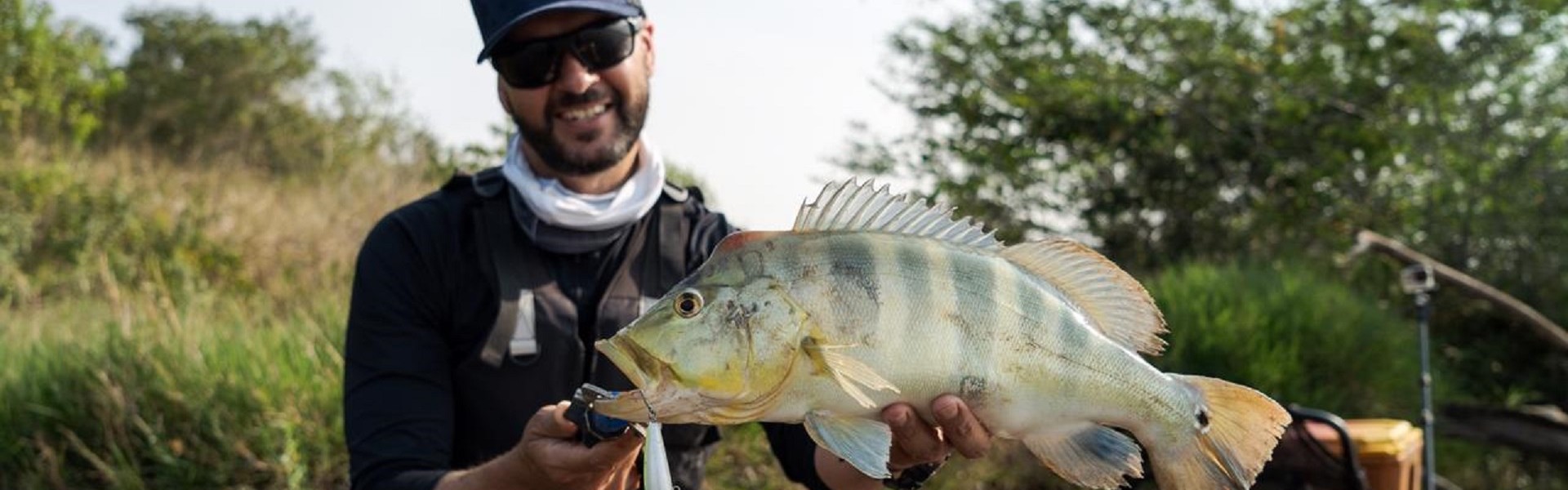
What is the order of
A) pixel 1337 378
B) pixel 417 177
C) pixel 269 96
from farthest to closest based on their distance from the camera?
pixel 269 96, pixel 417 177, pixel 1337 378

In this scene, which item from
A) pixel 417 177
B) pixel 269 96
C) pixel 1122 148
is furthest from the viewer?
pixel 269 96

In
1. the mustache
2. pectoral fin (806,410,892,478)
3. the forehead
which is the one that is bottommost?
pectoral fin (806,410,892,478)

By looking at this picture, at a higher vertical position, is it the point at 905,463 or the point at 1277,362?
the point at 905,463

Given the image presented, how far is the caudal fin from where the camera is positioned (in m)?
2.28

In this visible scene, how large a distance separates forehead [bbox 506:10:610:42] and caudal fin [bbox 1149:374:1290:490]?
1.63m

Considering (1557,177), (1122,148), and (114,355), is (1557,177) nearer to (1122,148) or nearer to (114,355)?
(1122,148)

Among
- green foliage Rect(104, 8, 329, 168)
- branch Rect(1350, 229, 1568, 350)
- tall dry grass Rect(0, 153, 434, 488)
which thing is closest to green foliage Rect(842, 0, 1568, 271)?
branch Rect(1350, 229, 1568, 350)

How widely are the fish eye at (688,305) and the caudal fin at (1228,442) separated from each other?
768mm

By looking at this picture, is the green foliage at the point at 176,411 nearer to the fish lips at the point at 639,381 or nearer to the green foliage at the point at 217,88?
the fish lips at the point at 639,381

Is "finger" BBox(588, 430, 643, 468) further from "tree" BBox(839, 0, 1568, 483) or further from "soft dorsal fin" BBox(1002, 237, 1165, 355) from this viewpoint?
"tree" BBox(839, 0, 1568, 483)

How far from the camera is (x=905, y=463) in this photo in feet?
8.23

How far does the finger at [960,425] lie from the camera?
219cm

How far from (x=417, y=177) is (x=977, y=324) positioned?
38.1ft

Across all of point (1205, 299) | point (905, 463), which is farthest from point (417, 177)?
point (905, 463)
